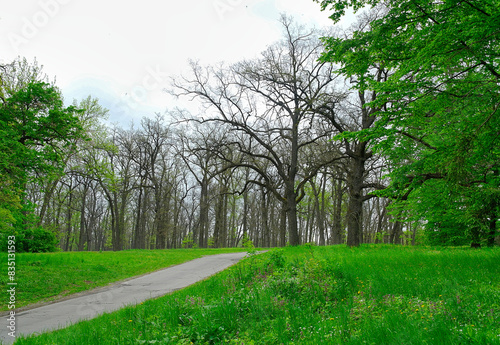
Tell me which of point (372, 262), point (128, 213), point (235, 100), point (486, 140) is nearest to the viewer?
point (486, 140)

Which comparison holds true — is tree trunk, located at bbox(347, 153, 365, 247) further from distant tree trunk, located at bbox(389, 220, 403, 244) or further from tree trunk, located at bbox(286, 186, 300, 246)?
distant tree trunk, located at bbox(389, 220, 403, 244)

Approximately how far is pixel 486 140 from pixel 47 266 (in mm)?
14731

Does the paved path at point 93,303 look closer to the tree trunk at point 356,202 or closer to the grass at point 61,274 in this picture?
the grass at point 61,274

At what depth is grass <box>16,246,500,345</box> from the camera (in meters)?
3.28

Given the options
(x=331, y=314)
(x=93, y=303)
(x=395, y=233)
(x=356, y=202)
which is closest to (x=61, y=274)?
(x=93, y=303)

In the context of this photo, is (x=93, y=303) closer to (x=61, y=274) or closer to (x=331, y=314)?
(x=61, y=274)

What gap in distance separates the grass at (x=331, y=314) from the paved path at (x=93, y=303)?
1207mm

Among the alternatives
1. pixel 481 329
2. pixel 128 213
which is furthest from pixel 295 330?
pixel 128 213

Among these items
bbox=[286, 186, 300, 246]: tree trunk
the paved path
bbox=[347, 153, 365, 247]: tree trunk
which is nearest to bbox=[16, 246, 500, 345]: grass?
the paved path

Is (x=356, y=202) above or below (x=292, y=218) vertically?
above

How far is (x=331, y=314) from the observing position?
4281mm

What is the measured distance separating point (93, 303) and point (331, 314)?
6.21m

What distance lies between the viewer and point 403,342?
9.61 ft

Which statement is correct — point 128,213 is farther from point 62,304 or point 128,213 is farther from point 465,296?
point 465,296
